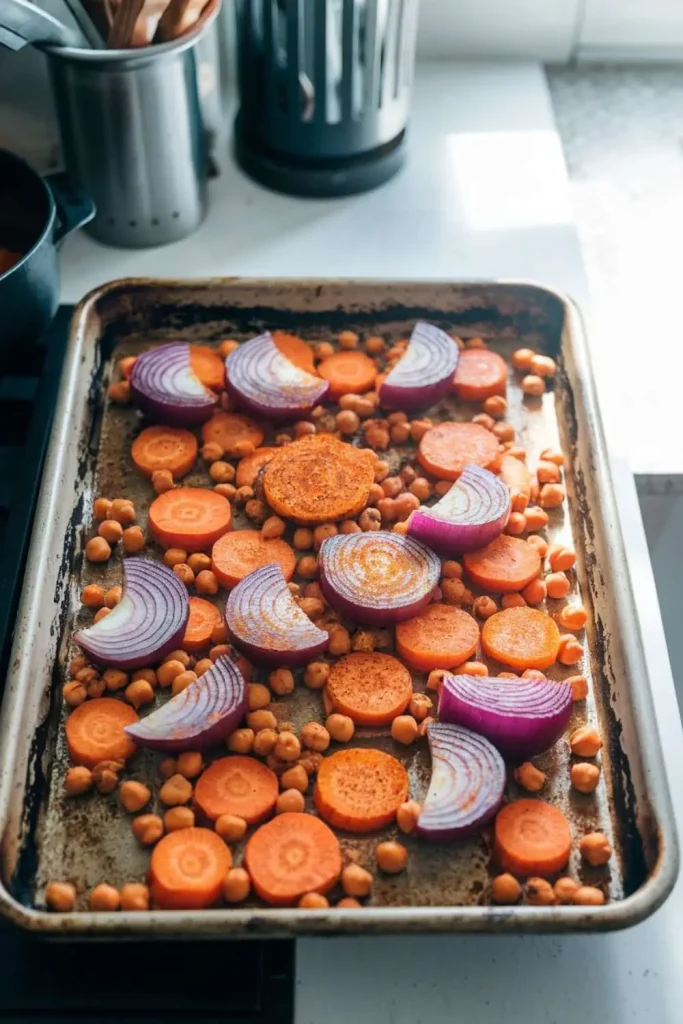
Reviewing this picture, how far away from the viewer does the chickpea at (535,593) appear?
134 cm

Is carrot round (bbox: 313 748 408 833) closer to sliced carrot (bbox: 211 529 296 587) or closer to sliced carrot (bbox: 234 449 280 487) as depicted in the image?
sliced carrot (bbox: 211 529 296 587)

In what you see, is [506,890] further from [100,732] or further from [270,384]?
[270,384]

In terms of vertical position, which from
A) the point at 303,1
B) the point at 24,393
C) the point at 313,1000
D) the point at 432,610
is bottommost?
the point at 313,1000

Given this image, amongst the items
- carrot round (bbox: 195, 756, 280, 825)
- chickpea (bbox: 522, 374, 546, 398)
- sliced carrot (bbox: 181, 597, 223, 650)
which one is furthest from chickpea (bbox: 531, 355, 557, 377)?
carrot round (bbox: 195, 756, 280, 825)

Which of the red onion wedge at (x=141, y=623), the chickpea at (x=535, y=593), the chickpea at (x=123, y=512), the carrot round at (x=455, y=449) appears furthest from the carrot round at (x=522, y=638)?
the chickpea at (x=123, y=512)

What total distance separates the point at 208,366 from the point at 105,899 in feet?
2.54

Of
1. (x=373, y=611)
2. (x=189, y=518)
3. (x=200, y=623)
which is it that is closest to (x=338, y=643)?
(x=373, y=611)

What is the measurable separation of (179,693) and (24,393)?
0.53 m

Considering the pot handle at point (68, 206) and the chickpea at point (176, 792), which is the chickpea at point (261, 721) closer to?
the chickpea at point (176, 792)

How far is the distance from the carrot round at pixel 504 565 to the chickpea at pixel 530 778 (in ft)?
0.82

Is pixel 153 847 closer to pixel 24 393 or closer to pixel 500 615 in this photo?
pixel 500 615

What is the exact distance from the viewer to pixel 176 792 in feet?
3.75

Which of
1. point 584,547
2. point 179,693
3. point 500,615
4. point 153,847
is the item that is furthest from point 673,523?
point 153,847

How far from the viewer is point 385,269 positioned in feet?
5.69
